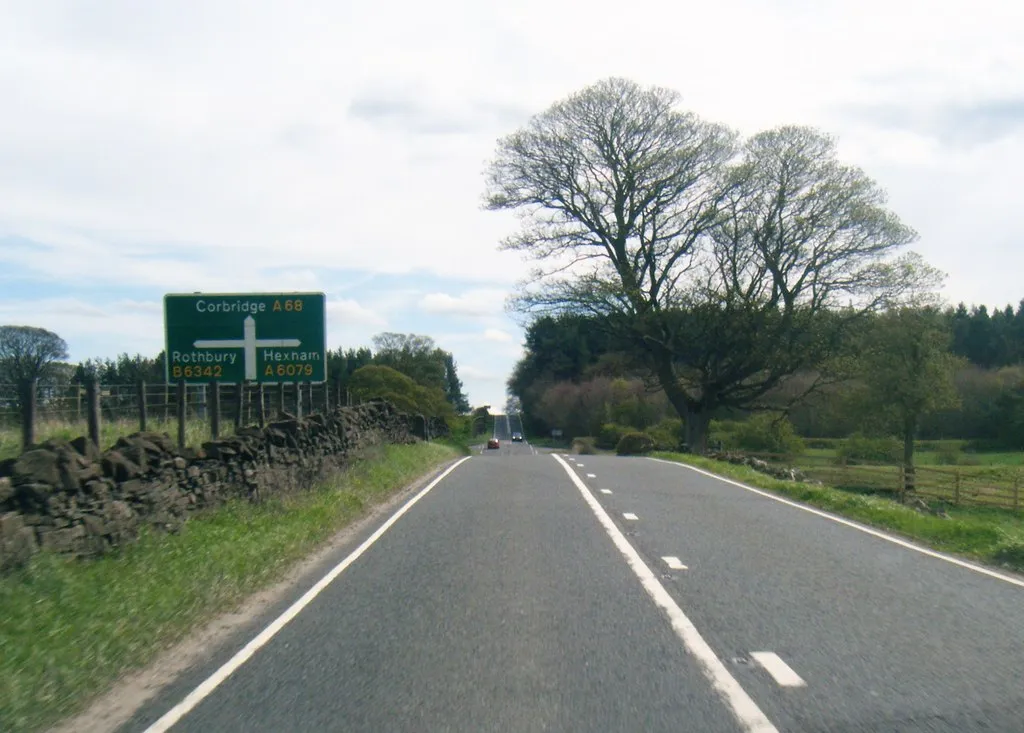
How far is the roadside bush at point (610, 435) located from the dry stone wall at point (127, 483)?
50.7 meters

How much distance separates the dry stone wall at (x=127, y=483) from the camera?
966 centimetres

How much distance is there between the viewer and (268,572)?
11.7m

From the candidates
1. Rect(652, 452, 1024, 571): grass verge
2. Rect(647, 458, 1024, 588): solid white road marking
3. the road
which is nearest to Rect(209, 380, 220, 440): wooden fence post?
the road

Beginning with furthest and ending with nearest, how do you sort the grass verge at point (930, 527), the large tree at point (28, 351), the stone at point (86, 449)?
the large tree at point (28, 351)
the grass verge at point (930, 527)
the stone at point (86, 449)

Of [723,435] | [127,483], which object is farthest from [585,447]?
[127,483]

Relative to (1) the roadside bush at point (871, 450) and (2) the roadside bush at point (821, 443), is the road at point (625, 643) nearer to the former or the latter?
(1) the roadside bush at point (871, 450)

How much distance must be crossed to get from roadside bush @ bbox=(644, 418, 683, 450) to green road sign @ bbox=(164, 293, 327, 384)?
3583 cm

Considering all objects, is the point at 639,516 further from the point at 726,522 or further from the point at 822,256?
the point at 822,256

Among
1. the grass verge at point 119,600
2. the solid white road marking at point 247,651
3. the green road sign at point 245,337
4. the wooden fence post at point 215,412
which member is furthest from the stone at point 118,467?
the green road sign at point 245,337

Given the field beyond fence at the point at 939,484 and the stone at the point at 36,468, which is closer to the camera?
the stone at the point at 36,468

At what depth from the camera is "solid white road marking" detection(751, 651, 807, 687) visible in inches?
280

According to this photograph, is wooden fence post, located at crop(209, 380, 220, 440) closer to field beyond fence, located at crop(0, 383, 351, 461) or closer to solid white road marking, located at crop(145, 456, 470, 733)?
field beyond fence, located at crop(0, 383, 351, 461)

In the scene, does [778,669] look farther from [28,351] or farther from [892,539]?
[28,351]

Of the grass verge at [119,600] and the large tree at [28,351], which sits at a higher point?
the large tree at [28,351]
